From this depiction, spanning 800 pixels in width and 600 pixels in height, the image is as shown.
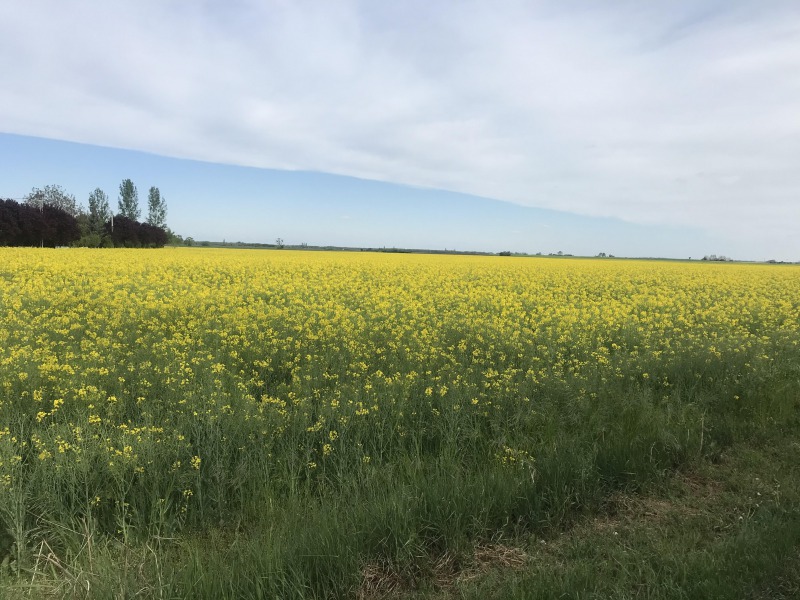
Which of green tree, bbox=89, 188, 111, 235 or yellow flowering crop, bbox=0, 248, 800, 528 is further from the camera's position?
green tree, bbox=89, 188, 111, 235

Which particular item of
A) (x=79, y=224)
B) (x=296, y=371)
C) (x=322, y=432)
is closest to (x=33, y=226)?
(x=79, y=224)

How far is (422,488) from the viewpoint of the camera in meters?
3.62

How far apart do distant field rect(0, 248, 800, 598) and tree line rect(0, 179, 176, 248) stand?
53.3 metres

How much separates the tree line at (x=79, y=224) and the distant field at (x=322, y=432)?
53.3 m

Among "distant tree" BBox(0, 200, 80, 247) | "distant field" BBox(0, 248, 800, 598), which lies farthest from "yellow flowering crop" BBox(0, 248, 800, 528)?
"distant tree" BBox(0, 200, 80, 247)

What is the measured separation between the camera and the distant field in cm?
306

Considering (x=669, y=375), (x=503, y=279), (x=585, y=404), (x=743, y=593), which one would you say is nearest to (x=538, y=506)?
(x=743, y=593)

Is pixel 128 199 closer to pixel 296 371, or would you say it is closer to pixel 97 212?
pixel 97 212

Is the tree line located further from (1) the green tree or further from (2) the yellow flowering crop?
(2) the yellow flowering crop

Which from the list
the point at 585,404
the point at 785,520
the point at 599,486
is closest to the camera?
the point at 785,520

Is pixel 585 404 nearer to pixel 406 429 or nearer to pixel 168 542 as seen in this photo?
pixel 406 429

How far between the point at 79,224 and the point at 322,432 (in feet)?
235

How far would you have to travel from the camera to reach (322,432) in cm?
480

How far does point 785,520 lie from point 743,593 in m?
1.13
